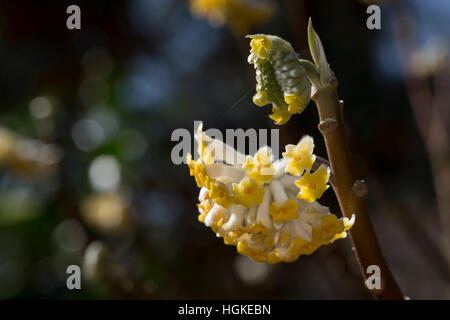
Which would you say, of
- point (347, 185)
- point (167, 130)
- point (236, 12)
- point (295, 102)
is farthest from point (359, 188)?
point (167, 130)

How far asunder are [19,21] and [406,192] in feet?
8.73

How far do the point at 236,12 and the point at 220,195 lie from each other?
4.51ft

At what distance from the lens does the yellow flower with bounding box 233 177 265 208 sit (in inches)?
24.9

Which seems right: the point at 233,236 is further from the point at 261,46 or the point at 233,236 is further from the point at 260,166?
the point at 261,46

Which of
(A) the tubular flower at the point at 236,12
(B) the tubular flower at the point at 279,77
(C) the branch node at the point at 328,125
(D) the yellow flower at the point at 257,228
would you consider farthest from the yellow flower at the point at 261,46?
(A) the tubular flower at the point at 236,12

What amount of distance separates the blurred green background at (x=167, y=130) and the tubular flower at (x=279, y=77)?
0.90 m

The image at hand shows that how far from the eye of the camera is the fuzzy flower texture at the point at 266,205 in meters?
0.63

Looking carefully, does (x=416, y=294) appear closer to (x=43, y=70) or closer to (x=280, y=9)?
(x=280, y=9)

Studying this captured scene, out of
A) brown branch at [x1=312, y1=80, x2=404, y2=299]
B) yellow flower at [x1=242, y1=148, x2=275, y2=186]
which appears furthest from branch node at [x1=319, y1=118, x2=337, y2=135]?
yellow flower at [x1=242, y1=148, x2=275, y2=186]

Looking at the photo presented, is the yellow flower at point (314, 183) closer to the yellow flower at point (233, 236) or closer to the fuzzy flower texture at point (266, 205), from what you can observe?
the fuzzy flower texture at point (266, 205)

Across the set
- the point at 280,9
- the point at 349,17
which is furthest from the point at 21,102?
the point at 349,17

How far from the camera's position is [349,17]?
108 inches

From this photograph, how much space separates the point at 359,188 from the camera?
0.59 metres

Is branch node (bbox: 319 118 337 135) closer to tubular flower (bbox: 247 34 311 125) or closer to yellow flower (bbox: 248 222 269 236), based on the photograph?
tubular flower (bbox: 247 34 311 125)
